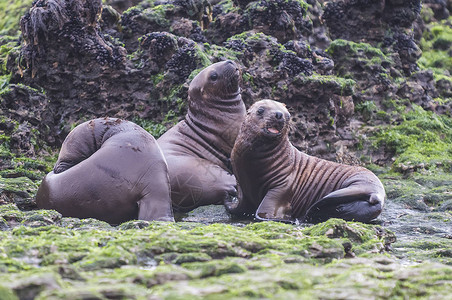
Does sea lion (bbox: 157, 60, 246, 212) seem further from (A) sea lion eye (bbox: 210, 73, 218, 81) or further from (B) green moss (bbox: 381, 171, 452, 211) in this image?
(B) green moss (bbox: 381, 171, 452, 211)

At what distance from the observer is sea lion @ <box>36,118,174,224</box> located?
561 cm

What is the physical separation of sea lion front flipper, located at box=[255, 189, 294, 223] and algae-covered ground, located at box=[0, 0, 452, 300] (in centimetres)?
24

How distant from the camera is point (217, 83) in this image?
8445 mm

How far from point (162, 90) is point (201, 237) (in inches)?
246

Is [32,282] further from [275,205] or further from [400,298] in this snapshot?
[275,205]

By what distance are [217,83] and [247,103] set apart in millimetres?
1282

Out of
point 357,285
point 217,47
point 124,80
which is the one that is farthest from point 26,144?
point 357,285

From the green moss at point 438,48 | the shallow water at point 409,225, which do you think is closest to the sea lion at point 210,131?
the shallow water at point 409,225

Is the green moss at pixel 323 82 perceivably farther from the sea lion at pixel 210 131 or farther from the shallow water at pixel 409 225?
the shallow water at pixel 409 225

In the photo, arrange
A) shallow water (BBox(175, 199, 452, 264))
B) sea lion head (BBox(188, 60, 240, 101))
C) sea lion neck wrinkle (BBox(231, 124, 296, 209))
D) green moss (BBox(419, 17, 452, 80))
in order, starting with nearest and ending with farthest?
shallow water (BBox(175, 199, 452, 264))
sea lion neck wrinkle (BBox(231, 124, 296, 209))
sea lion head (BBox(188, 60, 240, 101))
green moss (BBox(419, 17, 452, 80))

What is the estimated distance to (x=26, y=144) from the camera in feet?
28.2

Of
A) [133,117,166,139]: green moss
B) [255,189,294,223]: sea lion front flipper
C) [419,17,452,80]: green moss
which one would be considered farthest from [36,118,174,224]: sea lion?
[419,17,452,80]: green moss

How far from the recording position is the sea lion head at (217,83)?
8398 millimetres

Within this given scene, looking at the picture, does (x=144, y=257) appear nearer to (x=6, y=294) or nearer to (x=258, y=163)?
(x=6, y=294)
